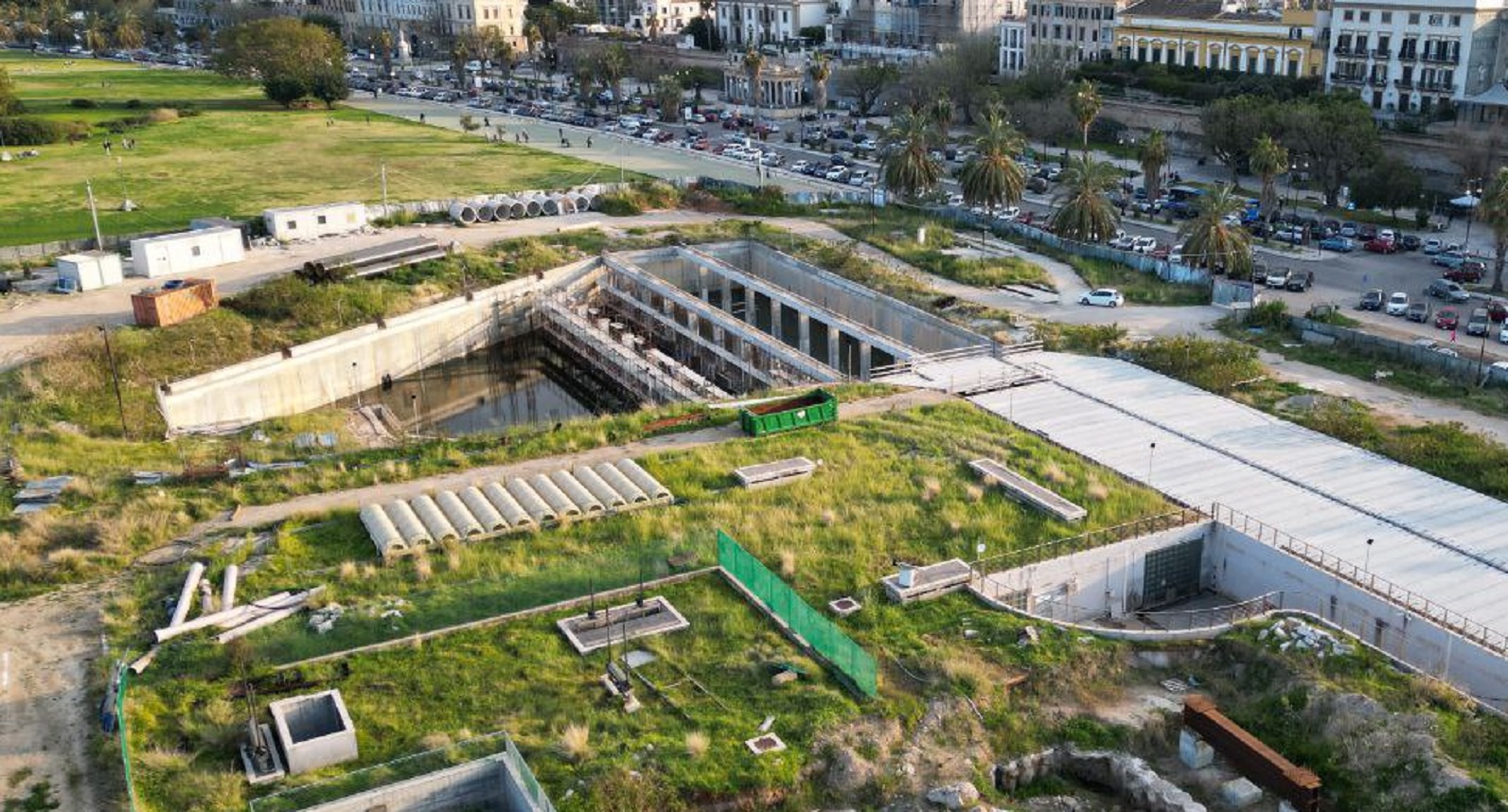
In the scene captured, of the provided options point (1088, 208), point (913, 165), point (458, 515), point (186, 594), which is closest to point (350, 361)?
point (458, 515)

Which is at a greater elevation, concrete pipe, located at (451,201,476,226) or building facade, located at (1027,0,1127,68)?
building facade, located at (1027,0,1127,68)

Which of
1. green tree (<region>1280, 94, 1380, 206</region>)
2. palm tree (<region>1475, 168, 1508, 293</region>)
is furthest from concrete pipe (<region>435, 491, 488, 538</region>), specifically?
green tree (<region>1280, 94, 1380, 206</region>)

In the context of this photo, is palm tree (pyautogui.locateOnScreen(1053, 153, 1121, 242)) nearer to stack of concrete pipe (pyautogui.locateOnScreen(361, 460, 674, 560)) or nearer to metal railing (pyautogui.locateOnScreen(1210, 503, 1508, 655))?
metal railing (pyautogui.locateOnScreen(1210, 503, 1508, 655))

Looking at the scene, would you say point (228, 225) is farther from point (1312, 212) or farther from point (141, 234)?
point (1312, 212)

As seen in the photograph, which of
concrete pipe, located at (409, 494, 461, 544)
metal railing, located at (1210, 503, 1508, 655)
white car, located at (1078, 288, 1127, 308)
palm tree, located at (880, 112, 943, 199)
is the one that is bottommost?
metal railing, located at (1210, 503, 1508, 655)

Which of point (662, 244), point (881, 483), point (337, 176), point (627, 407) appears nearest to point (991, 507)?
point (881, 483)

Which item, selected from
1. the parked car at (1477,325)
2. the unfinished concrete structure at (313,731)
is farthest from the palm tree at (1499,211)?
the unfinished concrete structure at (313,731)
